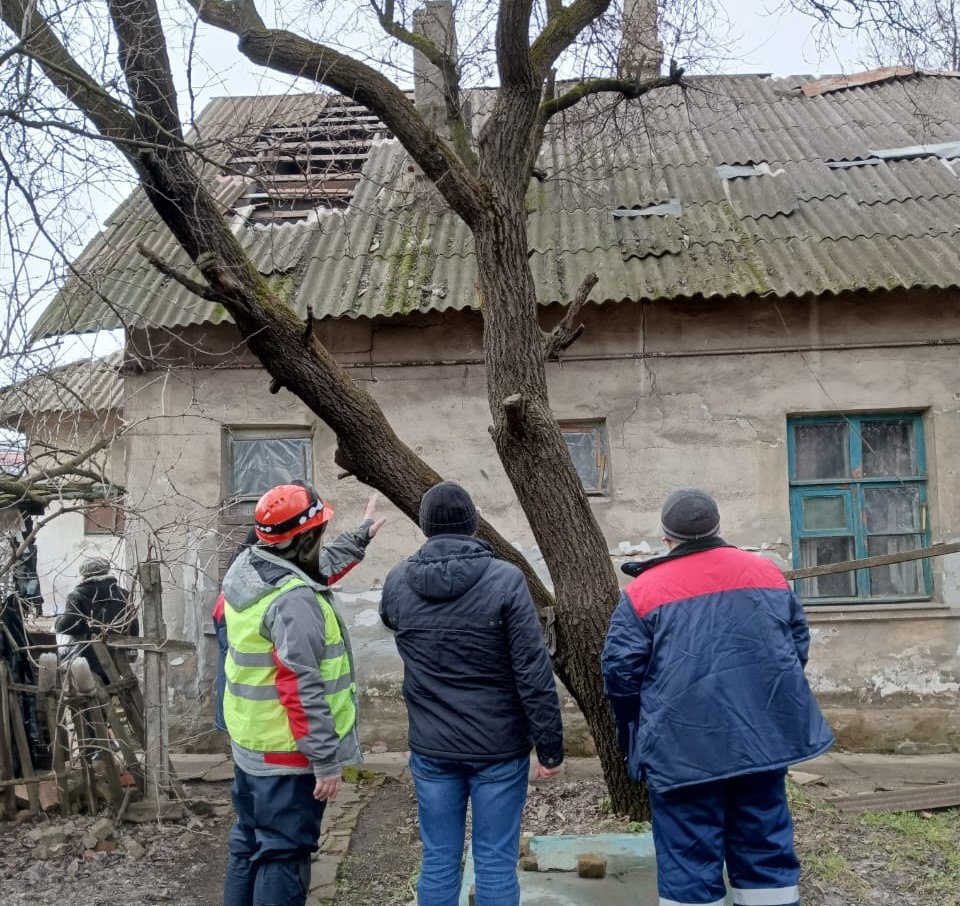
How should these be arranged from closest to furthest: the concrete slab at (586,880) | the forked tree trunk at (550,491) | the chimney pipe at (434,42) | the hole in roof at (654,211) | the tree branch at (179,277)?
the concrete slab at (586,880)
the tree branch at (179,277)
the forked tree trunk at (550,491)
the chimney pipe at (434,42)
the hole in roof at (654,211)

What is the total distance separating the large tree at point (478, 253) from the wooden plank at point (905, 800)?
5.16ft

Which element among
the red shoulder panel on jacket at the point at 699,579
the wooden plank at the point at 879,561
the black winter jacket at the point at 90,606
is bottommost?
the black winter jacket at the point at 90,606

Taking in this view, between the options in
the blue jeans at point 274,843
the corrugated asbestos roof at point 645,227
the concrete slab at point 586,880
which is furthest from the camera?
the corrugated asbestos roof at point 645,227

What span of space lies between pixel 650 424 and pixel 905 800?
10.3 ft

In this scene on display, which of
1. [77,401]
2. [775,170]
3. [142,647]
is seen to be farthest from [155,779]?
[775,170]

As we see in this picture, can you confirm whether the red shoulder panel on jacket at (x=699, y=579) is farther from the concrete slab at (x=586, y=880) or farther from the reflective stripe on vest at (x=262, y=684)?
the concrete slab at (x=586, y=880)

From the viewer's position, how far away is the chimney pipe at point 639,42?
600cm

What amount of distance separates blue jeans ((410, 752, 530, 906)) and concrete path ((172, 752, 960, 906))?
1.97 meters

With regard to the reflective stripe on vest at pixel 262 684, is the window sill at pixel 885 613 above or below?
below

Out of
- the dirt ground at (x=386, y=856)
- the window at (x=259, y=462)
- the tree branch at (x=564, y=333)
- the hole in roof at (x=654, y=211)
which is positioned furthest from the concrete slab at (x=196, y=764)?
the hole in roof at (x=654, y=211)

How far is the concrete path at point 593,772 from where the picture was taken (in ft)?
17.9

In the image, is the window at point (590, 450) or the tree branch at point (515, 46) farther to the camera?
the window at point (590, 450)

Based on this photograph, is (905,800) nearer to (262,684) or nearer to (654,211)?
(262,684)

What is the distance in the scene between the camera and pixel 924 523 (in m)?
7.06
